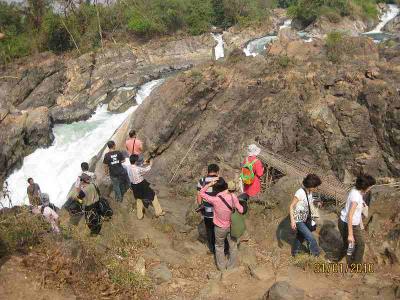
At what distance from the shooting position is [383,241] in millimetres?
7168

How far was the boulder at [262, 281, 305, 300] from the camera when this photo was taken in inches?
219

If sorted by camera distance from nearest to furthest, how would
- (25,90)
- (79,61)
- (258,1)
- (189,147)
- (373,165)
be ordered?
(373,165), (189,147), (25,90), (79,61), (258,1)

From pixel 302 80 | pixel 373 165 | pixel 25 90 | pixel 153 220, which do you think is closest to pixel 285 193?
pixel 153 220

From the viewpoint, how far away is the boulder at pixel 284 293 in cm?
555

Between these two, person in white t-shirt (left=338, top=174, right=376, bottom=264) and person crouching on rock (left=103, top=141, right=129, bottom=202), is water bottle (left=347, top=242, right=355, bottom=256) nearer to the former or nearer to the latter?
person in white t-shirt (left=338, top=174, right=376, bottom=264)

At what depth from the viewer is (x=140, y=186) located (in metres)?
8.74

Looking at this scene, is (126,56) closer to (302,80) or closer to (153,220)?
(302,80)

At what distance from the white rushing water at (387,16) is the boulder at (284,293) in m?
39.9

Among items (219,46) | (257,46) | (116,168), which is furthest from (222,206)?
(219,46)

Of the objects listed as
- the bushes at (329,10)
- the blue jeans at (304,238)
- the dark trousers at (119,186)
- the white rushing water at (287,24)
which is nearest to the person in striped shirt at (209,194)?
the blue jeans at (304,238)

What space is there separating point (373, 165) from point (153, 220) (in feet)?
22.6

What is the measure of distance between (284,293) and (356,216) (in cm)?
152
